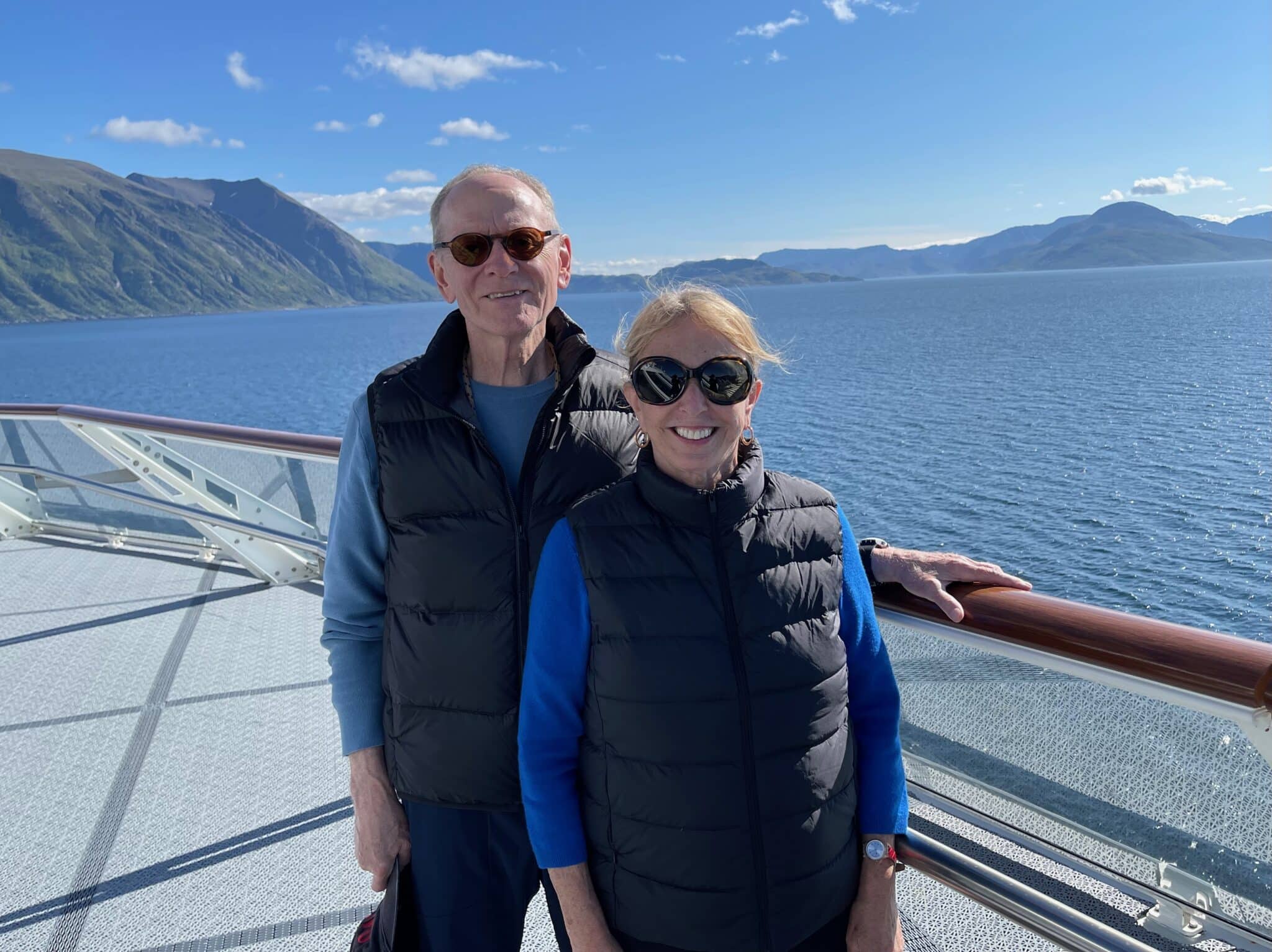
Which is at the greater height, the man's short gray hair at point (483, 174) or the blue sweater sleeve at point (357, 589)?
the man's short gray hair at point (483, 174)

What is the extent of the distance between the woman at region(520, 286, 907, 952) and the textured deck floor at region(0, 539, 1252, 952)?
43 cm

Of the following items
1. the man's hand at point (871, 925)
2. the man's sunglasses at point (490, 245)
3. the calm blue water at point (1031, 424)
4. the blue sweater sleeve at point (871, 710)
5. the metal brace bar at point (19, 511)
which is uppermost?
the man's sunglasses at point (490, 245)

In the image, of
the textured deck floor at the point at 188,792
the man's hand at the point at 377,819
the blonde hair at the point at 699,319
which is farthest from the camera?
the textured deck floor at the point at 188,792

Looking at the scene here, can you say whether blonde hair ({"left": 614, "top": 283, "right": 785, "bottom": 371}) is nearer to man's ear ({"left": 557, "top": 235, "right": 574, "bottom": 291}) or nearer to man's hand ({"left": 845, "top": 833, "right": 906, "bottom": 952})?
man's ear ({"left": 557, "top": 235, "right": 574, "bottom": 291})

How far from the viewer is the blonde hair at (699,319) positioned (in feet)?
4.56

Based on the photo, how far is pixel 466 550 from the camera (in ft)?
4.99

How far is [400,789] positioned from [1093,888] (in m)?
1.24

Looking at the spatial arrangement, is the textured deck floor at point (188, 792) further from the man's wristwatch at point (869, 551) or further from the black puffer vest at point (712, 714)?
the black puffer vest at point (712, 714)

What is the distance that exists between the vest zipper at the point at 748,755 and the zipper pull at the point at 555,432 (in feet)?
1.30

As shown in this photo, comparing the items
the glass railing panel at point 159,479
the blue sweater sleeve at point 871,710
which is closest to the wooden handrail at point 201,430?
the glass railing panel at point 159,479

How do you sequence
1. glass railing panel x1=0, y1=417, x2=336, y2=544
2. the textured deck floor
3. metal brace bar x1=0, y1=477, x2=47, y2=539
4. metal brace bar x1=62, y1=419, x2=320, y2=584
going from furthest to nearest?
metal brace bar x1=0, y1=477, x2=47, y2=539
metal brace bar x1=62, y1=419, x2=320, y2=584
glass railing panel x1=0, y1=417, x2=336, y2=544
the textured deck floor

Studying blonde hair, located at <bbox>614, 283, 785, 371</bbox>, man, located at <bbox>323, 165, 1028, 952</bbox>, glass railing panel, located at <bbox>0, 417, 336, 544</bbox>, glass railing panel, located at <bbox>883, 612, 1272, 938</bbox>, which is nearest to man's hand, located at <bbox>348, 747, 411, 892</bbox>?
man, located at <bbox>323, 165, 1028, 952</bbox>

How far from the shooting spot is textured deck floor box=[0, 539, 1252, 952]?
2145 millimetres

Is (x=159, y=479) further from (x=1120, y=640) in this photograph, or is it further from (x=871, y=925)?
(x=1120, y=640)
